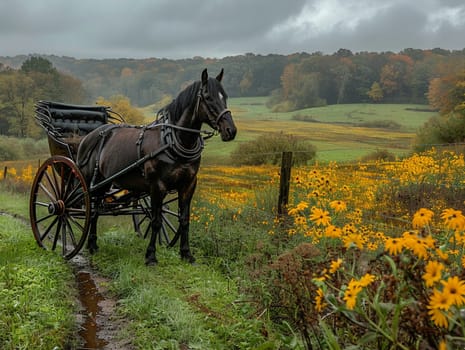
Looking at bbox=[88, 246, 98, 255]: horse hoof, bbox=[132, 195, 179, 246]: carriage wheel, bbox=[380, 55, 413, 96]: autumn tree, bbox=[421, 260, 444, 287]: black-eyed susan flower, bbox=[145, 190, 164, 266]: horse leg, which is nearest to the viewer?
bbox=[421, 260, 444, 287]: black-eyed susan flower

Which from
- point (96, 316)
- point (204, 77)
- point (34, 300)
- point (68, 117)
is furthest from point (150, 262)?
point (68, 117)

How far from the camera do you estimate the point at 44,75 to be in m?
42.2

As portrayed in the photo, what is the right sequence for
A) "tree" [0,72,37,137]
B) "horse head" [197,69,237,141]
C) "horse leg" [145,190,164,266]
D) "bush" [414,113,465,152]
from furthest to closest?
"tree" [0,72,37,137], "bush" [414,113,465,152], "horse leg" [145,190,164,266], "horse head" [197,69,237,141]

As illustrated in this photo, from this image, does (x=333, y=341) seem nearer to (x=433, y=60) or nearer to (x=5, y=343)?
(x=5, y=343)

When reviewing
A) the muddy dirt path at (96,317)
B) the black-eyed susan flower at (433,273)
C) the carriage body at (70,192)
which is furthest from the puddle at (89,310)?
the black-eyed susan flower at (433,273)

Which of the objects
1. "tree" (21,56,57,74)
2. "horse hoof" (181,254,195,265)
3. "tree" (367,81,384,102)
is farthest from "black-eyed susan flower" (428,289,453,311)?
Answer: "tree" (21,56,57,74)

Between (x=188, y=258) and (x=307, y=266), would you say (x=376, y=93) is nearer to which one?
(x=188, y=258)

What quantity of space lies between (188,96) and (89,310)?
275 cm

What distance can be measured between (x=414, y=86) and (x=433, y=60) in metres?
3.66

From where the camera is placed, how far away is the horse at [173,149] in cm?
553

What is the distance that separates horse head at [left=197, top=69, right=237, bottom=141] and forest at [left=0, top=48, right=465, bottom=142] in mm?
30690

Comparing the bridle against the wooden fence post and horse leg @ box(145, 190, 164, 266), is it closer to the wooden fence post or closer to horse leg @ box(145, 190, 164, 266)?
horse leg @ box(145, 190, 164, 266)

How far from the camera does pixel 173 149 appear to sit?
18.7 feet

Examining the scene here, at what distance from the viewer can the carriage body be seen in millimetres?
6707
